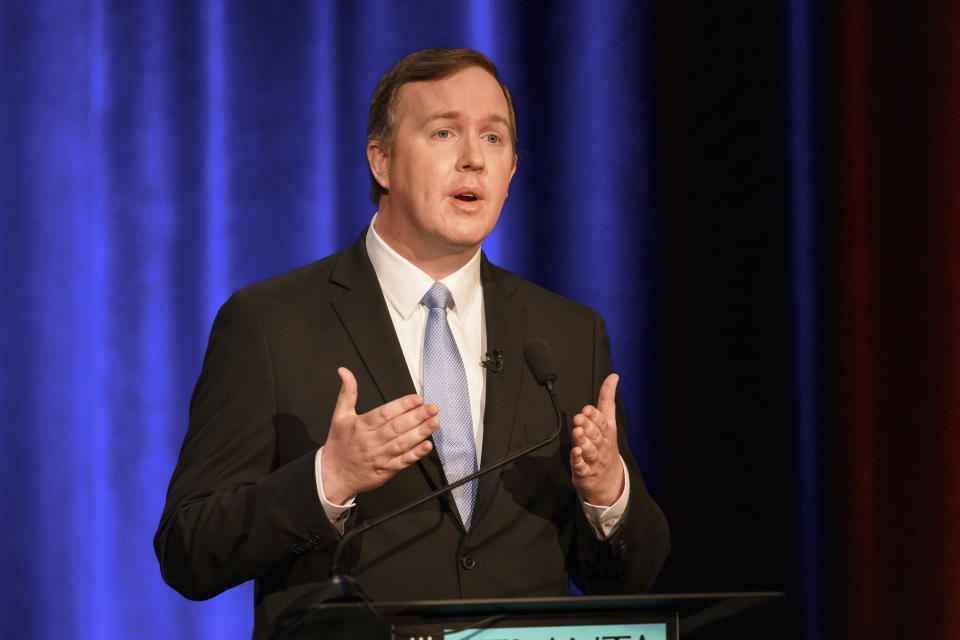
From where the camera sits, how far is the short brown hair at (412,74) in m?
2.04

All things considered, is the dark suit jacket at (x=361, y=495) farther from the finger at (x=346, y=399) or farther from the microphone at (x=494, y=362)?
the finger at (x=346, y=399)

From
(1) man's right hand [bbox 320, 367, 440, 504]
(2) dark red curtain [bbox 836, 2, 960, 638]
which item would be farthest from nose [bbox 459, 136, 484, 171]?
(2) dark red curtain [bbox 836, 2, 960, 638]

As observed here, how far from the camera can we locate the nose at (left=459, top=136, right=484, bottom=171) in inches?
76.8

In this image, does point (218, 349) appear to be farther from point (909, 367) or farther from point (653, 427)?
point (909, 367)

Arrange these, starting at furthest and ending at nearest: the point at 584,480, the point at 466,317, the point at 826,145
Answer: the point at 826,145, the point at 466,317, the point at 584,480

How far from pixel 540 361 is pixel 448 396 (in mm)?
285

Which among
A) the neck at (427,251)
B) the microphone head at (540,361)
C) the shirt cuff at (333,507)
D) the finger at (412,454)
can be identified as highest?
the neck at (427,251)

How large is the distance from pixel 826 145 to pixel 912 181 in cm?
25

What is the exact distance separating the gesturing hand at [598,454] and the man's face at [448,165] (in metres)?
0.47

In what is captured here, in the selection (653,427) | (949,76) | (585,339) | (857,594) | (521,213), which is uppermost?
(949,76)

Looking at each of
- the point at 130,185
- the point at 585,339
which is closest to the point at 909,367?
the point at 585,339

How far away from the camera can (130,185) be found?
2828 mm

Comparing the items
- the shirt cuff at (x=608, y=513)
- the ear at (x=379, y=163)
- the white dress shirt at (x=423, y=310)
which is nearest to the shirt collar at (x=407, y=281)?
the white dress shirt at (x=423, y=310)

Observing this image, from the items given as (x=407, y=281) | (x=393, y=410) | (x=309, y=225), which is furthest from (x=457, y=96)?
(x=309, y=225)
